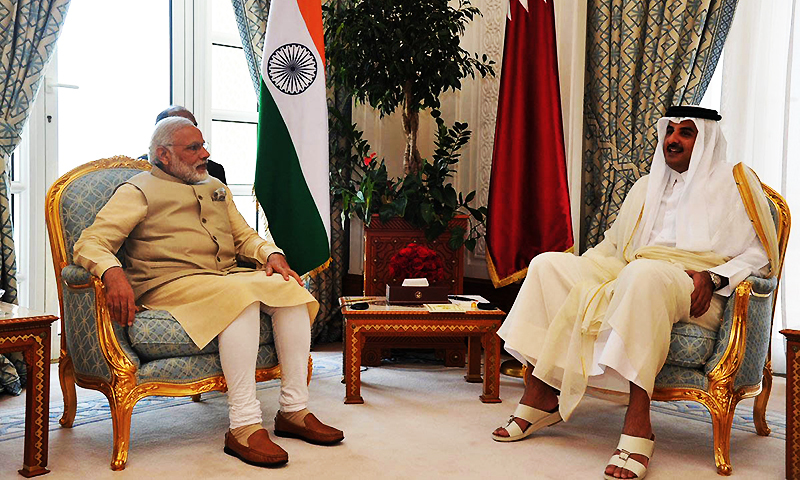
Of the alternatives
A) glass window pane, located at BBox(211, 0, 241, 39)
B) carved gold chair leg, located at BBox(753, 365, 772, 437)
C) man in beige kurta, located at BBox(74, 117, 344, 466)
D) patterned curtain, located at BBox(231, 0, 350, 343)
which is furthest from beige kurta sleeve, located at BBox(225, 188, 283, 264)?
carved gold chair leg, located at BBox(753, 365, 772, 437)

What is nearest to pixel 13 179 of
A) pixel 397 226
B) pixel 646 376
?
pixel 397 226

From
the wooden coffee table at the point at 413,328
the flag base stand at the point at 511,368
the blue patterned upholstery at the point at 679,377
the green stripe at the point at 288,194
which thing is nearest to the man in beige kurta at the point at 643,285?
the blue patterned upholstery at the point at 679,377

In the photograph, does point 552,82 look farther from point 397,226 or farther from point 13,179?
point 13,179

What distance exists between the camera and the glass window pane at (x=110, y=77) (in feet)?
14.2

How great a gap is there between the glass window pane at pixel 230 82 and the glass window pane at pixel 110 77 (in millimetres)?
294

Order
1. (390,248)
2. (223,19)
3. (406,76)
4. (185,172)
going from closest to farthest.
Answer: (185,172)
(406,76)
(390,248)
(223,19)

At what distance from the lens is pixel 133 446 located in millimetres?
2982

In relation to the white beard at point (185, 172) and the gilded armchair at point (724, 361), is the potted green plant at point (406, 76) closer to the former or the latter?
the white beard at point (185, 172)

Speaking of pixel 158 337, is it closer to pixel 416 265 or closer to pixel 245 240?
pixel 245 240

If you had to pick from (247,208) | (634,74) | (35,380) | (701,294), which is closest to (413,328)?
(701,294)

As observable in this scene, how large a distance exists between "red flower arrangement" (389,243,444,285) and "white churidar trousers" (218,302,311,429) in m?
0.97

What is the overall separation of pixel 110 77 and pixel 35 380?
2.32m

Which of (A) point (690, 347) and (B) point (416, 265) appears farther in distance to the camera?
(B) point (416, 265)

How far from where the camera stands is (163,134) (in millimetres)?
3158
